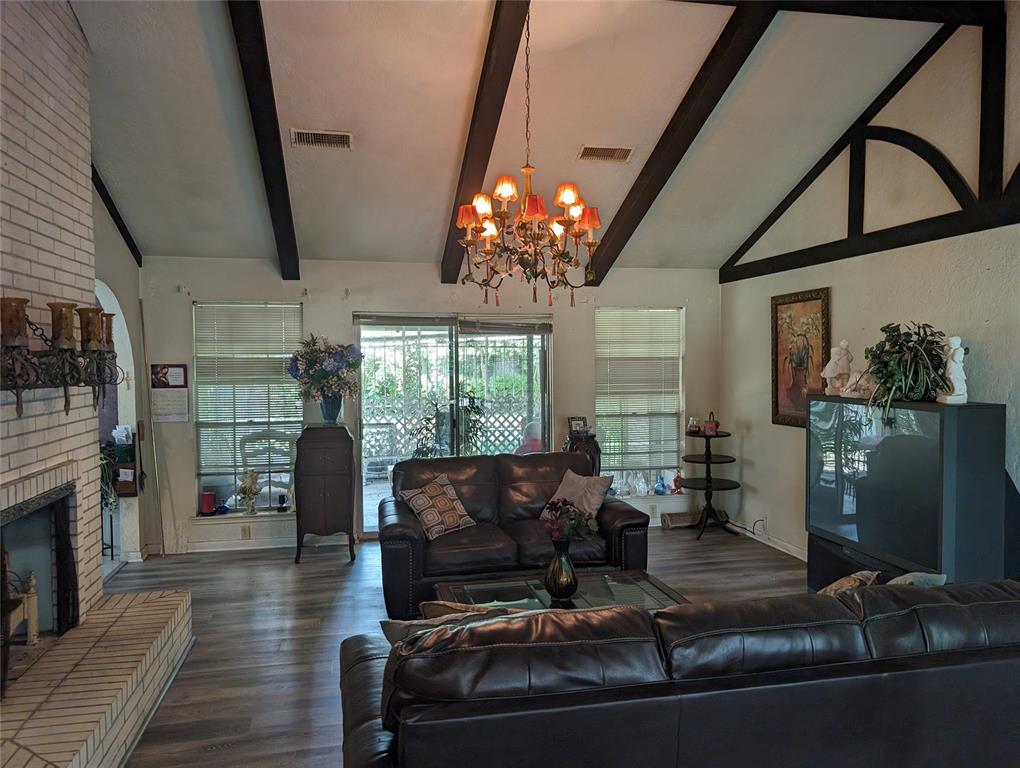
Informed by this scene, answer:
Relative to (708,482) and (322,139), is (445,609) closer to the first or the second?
(322,139)

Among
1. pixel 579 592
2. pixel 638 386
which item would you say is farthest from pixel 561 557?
pixel 638 386

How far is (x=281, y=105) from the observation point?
4219 mm

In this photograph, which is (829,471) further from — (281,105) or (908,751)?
(281,105)

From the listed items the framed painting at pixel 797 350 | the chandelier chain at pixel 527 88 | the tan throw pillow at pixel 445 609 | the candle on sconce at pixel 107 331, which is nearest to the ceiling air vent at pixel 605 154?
the chandelier chain at pixel 527 88

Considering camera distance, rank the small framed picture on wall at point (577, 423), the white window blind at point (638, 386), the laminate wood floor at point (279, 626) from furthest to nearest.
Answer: the white window blind at point (638, 386) → the small framed picture on wall at point (577, 423) → the laminate wood floor at point (279, 626)

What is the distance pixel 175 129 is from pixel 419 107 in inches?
62.4

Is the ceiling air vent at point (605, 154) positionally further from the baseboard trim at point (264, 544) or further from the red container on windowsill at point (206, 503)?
the red container on windowsill at point (206, 503)

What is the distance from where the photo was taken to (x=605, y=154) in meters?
4.99

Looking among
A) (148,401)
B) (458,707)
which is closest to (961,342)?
(458,707)

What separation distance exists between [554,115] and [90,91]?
2.87 meters

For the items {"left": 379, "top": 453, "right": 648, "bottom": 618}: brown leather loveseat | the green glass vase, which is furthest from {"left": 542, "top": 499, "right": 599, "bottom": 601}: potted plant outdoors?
{"left": 379, "top": 453, "right": 648, "bottom": 618}: brown leather loveseat

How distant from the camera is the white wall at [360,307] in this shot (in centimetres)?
587

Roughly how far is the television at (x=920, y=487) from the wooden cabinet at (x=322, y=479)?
372 centimetres

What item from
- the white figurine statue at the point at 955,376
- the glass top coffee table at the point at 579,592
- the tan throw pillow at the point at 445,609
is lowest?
the glass top coffee table at the point at 579,592
